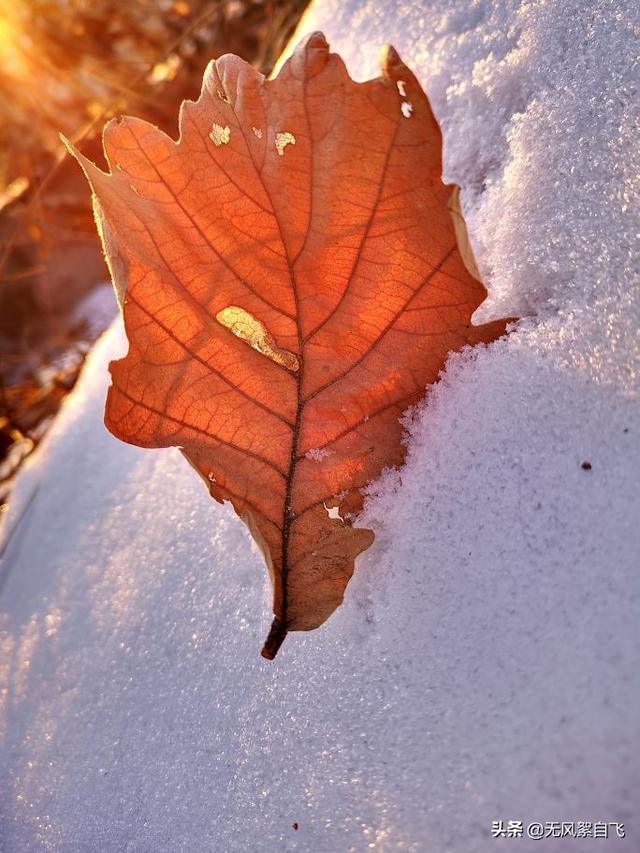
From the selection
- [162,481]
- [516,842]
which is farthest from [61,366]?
[516,842]

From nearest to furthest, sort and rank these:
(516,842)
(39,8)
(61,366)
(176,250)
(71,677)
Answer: (516,842) < (176,250) < (71,677) < (61,366) < (39,8)

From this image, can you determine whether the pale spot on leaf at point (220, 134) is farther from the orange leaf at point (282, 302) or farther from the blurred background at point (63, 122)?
the blurred background at point (63, 122)

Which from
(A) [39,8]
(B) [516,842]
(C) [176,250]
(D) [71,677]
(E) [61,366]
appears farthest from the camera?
(A) [39,8]

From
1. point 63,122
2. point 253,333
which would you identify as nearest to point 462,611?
point 253,333

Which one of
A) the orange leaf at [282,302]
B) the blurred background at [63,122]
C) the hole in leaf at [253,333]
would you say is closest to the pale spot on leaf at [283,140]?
the orange leaf at [282,302]

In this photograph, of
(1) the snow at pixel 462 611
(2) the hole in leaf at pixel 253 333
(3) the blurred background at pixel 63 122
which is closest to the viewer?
(1) the snow at pixel 462 611

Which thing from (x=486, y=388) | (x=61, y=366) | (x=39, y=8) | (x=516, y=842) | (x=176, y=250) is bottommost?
(x=61, y=366)

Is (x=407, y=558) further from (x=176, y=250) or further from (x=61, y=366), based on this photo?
(x=61, y=366)

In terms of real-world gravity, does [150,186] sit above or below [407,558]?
above
